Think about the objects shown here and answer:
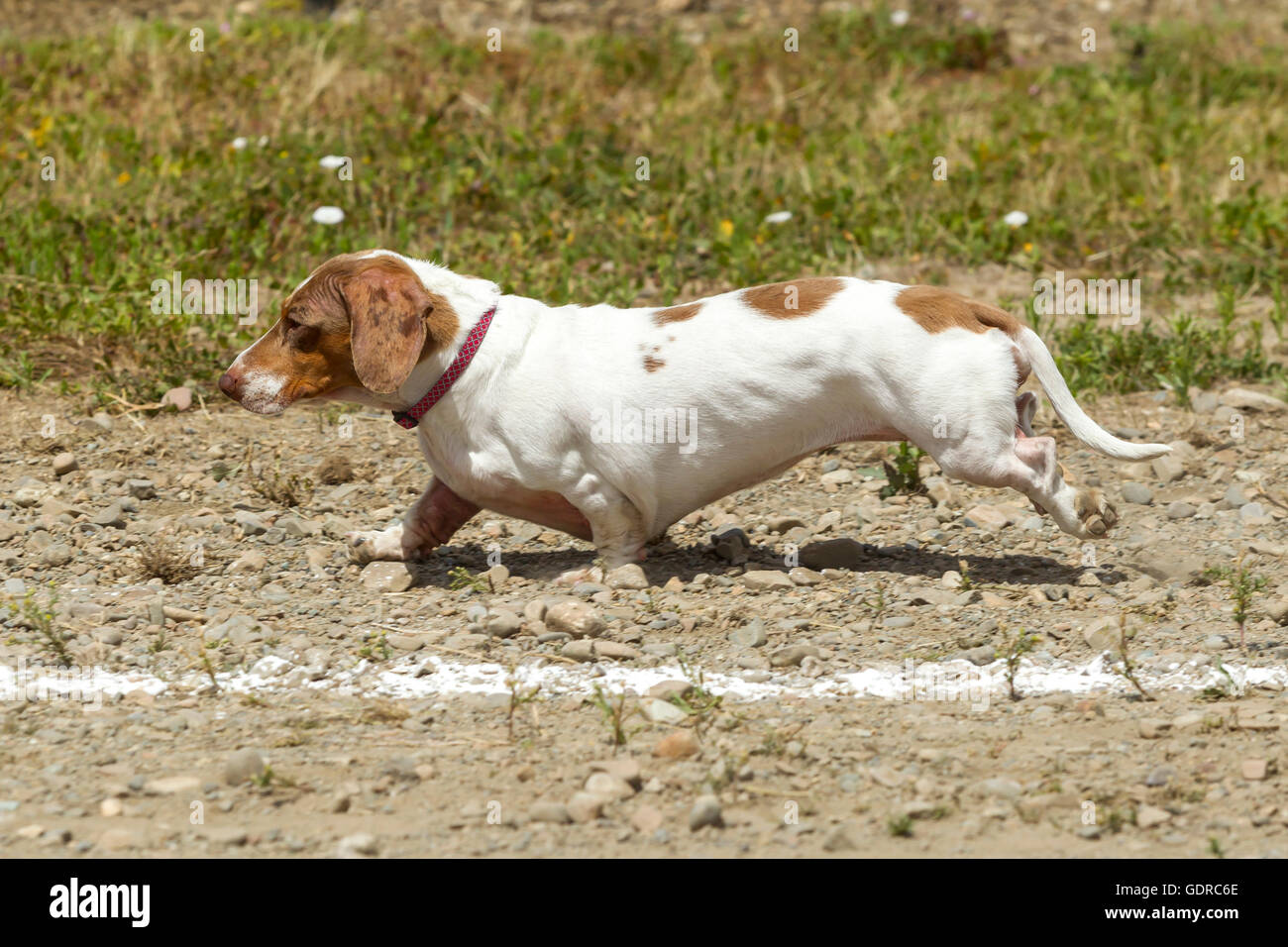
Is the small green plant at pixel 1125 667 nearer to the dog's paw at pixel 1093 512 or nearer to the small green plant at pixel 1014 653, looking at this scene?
the small green plant at pixel 1014 653

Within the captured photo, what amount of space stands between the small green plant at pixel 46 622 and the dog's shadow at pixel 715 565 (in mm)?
1045

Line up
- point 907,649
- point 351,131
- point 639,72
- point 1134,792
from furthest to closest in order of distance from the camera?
point 639,72 < point 351,131 < point 907,649 < point 1134,792

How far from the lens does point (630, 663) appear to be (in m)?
4.14

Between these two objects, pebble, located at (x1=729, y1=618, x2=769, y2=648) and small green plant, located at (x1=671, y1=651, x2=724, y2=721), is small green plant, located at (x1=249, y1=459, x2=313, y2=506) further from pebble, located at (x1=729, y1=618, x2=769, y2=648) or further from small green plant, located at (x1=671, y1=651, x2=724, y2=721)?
small green plant, located at (x1=671, y1=651, x2=724, y2=721)

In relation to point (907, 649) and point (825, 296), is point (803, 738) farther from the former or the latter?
point (825, 296)

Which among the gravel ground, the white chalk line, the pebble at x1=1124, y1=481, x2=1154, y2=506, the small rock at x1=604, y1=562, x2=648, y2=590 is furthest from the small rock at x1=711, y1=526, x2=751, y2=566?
the pebble at x1=1124, y1=481, x2=1154, y2=506

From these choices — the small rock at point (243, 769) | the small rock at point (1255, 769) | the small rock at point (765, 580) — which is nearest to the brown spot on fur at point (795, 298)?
the small rock at point (765, 580)

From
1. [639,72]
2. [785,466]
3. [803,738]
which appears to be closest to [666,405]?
[785,466]

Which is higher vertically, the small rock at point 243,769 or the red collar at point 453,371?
the red collar at point 453,371

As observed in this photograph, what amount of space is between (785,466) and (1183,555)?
1260mm

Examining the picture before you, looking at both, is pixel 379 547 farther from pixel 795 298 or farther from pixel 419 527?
pixel 795 298

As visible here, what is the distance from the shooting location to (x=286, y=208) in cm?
768

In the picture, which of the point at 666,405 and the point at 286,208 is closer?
the point at 666,405

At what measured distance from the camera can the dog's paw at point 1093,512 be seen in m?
4.71
